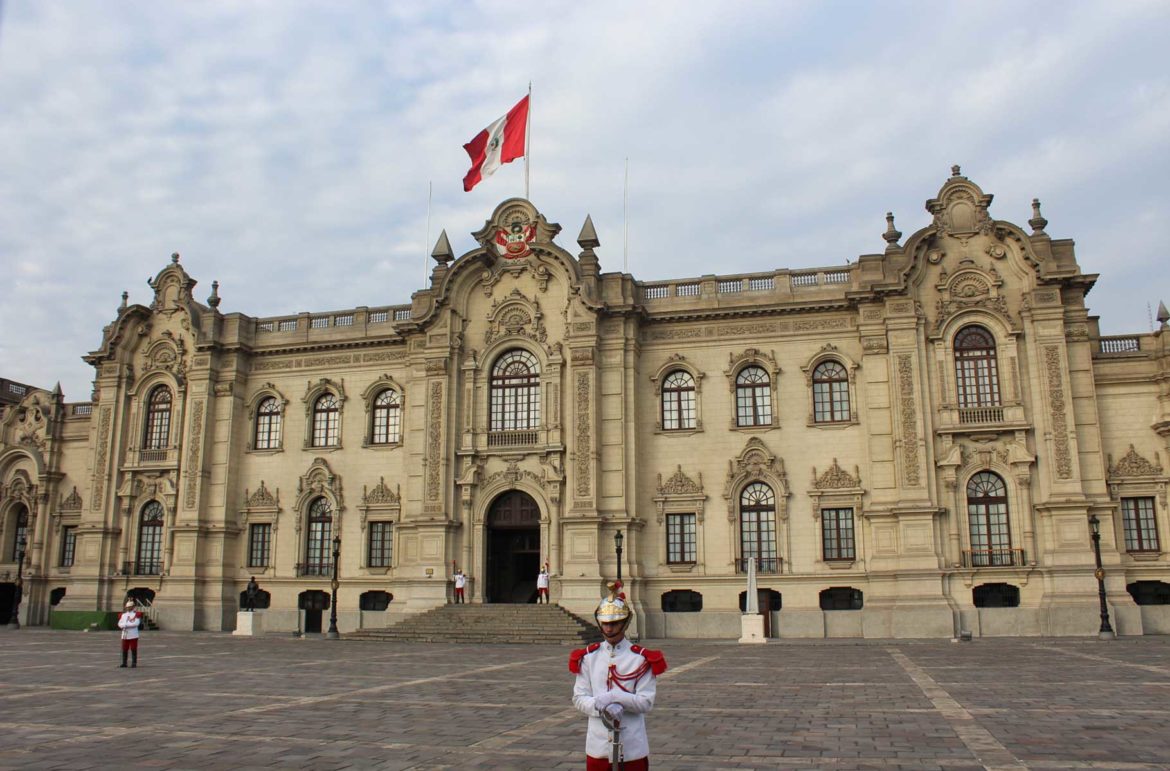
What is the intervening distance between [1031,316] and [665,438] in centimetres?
1330

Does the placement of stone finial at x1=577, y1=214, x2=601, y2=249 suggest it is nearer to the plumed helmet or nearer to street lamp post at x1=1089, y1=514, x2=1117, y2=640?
street lamp post at x1=1089, y1=514, x2=1117, y2=640

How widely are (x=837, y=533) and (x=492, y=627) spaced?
12.3 metres

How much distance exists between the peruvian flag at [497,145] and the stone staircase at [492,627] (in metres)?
16.4

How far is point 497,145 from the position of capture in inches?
1526

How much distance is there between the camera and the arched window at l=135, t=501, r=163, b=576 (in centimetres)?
4094

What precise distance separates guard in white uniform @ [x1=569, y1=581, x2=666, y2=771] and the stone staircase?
23.9 meters

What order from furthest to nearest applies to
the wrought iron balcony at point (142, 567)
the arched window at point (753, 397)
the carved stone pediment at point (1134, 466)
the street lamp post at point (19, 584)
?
1. the street lamp post at point (19, 584)
2. the wrought iron balcony at point (142, 567)
3. the arched window at point (753, 397)
4. the carved stone pediment at point (1134, 466)

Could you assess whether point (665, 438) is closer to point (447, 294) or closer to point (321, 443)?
point (447, 294)

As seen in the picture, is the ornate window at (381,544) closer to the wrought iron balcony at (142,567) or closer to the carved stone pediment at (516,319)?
the carved stone pediment at (516,319)

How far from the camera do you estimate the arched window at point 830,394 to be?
35.4 metres

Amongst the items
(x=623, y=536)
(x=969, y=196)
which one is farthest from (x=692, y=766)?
(x=969, y=196)

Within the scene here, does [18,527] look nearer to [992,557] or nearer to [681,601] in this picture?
[681,601]

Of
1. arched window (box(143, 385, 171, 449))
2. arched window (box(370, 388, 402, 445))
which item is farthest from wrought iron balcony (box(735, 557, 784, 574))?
arched window (box(143, 385, 171, 449))

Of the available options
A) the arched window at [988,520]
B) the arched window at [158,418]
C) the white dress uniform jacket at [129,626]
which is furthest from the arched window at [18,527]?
the arched window at [988,520]
